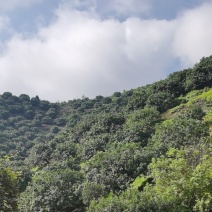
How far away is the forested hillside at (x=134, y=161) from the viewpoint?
31859 mm

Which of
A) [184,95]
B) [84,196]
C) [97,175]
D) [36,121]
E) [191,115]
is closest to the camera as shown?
[84,196]

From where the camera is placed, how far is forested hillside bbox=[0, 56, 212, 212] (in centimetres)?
3186

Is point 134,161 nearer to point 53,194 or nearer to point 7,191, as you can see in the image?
point 53,194

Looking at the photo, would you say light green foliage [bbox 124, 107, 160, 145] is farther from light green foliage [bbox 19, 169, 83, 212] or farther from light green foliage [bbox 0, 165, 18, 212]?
light green foliage [bbox 0, 165, 18, 212]

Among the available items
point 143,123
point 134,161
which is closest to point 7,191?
point 134,161

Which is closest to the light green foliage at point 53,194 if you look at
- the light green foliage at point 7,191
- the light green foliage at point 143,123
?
the light green foliage at point 143,123

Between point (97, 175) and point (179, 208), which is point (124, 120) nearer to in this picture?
point (97, 175)

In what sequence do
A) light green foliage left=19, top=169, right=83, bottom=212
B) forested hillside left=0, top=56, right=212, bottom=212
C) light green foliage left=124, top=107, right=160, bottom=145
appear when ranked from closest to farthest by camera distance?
forested hillside left=0, top=56, right=212, bottom=212 < light green foliage left=19, top=169, right=83, bottom=212 < light green foliage left=124, top=107, right=160, bottom=145

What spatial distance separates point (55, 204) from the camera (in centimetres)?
5044

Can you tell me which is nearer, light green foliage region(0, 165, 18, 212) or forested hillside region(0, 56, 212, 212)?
light green foliage region(0, 165, 18, 212)

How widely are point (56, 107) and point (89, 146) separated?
103783 mm

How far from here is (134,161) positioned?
53.3 metres

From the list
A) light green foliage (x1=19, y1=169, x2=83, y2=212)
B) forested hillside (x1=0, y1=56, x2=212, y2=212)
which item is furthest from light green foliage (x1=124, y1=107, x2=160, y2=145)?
light green foliage (x1=19, y1=169, x2=83, y2=212)

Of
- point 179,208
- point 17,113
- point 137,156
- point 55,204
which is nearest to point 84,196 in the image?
point 55,204
